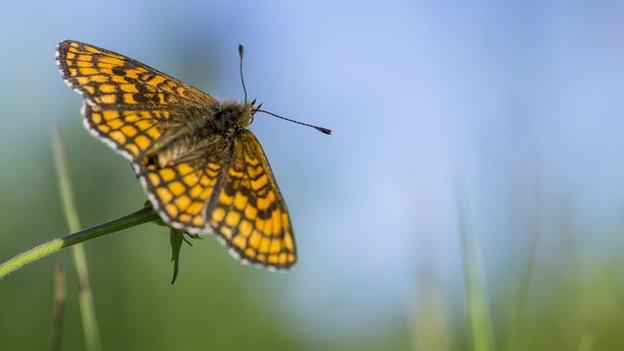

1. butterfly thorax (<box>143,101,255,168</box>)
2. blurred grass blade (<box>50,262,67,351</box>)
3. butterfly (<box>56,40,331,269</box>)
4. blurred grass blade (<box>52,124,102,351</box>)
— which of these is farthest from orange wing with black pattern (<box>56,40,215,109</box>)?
blurred grass blade (<box>50,262,67,351</box>)

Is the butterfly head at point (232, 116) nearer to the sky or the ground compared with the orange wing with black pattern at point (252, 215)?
nearer to the sky

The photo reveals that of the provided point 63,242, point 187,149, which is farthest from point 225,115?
point 63,242

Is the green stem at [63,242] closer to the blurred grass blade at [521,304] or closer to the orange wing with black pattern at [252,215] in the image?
the orange wing with black pattern at [252,215]

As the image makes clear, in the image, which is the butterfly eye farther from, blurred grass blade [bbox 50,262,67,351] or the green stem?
the green stem

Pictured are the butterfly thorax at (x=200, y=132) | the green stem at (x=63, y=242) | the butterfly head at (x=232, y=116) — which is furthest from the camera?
the butterfly head at (x=232, y=116)

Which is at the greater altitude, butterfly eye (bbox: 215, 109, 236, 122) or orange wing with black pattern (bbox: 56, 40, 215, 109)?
orange wing with black pattern (bbox: 56, 40, 215, 109)

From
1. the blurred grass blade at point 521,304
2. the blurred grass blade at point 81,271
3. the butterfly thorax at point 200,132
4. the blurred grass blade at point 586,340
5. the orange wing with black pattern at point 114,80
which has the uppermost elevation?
the orange wing with black pattern at point 114,80

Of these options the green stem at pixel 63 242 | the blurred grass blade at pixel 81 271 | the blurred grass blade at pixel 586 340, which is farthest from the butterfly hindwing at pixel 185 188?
the blurred grass blade at pixel 586 340
